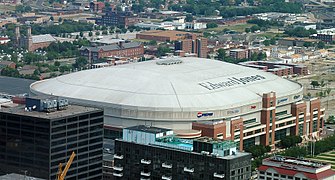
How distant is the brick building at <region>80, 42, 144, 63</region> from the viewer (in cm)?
15250

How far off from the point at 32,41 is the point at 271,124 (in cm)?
7802

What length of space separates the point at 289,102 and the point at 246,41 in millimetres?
74494

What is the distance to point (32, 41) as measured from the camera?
541 ft

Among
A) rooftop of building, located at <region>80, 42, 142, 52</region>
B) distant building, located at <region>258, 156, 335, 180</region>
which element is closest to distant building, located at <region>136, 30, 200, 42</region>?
rooftop of building, located at <region>80, 42, 142, 52</region>

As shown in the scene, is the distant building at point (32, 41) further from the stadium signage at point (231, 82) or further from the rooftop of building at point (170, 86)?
the stadium signage at point (231, 82)

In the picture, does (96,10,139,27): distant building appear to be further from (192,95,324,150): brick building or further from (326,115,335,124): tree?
(192,95,324,150): brick building

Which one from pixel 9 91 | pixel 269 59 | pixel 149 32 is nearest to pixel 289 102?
pixel 9 91

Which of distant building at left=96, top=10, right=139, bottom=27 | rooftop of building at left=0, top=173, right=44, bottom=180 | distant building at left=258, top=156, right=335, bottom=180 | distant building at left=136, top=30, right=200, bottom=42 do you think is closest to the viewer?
rooftop of building at left=0, top=173, right=44, bottom=180

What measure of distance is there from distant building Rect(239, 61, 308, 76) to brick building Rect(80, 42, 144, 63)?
24.0 meters

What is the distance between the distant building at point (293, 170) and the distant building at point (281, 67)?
204ft

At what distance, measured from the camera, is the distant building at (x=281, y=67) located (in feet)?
434

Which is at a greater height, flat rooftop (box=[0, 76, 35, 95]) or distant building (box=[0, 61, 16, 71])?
flat rooftop (box=[0, 76, 35, 95])

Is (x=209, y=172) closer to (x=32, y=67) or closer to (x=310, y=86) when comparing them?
(x=310, y=86)

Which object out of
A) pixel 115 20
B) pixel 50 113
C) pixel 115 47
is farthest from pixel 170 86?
pixel 115 20
